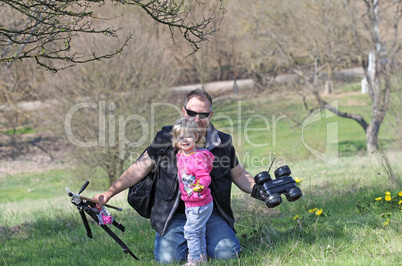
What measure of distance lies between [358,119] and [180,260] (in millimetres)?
16200

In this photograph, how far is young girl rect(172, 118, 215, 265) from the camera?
3389mm

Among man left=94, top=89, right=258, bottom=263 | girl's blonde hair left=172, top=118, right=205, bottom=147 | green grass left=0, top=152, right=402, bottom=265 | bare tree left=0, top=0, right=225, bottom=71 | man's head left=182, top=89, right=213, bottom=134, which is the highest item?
bare tree left=0, top=0, right=225, bottom=71

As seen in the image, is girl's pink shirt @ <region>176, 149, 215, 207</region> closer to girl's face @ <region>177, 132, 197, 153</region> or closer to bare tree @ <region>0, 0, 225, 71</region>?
girl's face @ <region>177, 132, 197, 153</region>

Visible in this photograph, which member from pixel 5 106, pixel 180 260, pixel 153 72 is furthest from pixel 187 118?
pixel 5 106

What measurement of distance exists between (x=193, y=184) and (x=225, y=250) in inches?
24.1

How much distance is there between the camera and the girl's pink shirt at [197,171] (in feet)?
11.1

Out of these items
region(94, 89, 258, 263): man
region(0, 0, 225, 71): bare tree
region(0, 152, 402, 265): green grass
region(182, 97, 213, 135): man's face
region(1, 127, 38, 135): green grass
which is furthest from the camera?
region(1, 127, 38, 135): green grass

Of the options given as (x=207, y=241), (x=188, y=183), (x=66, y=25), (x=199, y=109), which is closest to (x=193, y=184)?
(x=188, y=183)

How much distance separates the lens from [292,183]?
3.38m

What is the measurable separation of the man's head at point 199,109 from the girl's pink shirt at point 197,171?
306 millimetres

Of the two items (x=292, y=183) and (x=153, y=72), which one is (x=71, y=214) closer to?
(x=292, y=183)

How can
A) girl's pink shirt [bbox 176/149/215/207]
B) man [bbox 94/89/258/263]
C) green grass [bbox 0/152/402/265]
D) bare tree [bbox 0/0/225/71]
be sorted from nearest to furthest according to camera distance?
green grass [bbox 0/152/402/265], girl's pink shirt [bbox 176/149/215/207], man [bbox 94/89/258/263], bare tree [bbox 0/0/225/71]

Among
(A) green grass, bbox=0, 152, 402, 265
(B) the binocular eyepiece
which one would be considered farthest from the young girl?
(B) the binocular eyepiece

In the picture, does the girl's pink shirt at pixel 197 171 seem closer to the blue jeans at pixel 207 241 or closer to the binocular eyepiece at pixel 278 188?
the blue jeans at pixel 207 241
